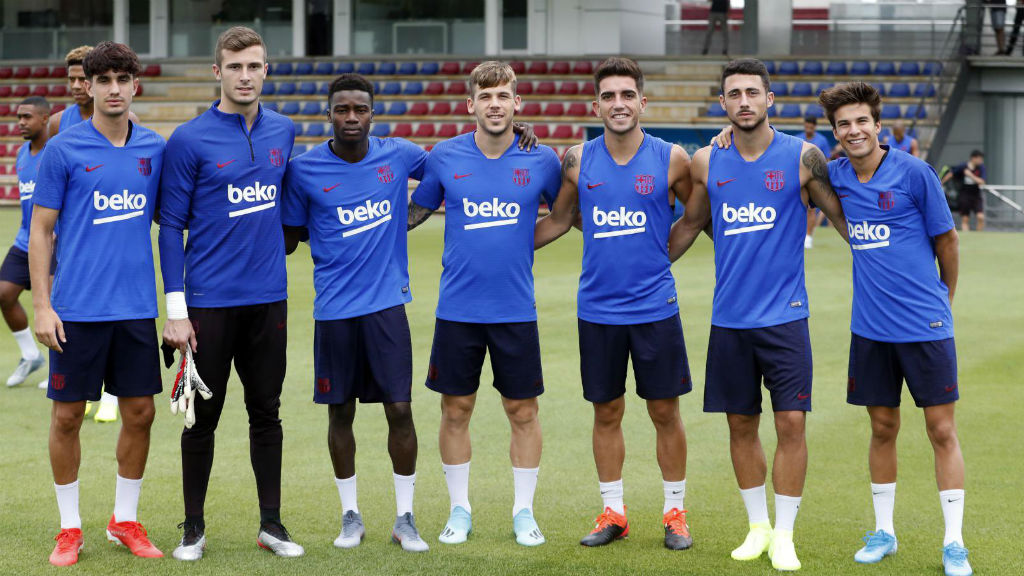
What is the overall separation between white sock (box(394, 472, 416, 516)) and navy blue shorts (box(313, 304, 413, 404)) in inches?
14.4

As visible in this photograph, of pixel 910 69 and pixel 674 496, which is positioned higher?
pixel 910 69

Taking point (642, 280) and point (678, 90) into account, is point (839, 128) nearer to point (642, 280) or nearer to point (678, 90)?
point (642, 280)

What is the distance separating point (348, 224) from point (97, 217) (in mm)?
1045

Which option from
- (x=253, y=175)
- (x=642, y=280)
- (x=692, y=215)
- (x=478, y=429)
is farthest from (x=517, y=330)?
(x=478, y=429)

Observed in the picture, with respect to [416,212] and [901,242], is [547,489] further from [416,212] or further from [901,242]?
[901,242]

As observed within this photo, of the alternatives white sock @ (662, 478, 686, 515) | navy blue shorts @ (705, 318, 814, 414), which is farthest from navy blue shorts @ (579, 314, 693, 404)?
white sock @ (662, 478, 686, 515)

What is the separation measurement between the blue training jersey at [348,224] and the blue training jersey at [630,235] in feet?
2.90

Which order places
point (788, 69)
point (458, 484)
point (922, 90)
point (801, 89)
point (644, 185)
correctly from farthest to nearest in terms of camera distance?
→ point (788, 69)
point (801, 89)
point (922, 90)
point (458, 484)
point (644, 185)

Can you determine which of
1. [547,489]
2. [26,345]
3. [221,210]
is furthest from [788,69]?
[221,210]

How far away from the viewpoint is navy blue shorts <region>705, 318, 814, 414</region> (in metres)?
5.09

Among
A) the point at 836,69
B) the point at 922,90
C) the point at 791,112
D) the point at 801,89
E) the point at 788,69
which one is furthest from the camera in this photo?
the point at 788,69

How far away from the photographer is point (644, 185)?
5289 millimetres

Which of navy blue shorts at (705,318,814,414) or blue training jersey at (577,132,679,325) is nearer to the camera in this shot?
navy blue shorts at (705,318,814,414)

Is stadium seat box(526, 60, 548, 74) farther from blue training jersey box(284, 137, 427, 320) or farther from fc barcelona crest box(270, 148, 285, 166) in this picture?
fc barcelona crest box(270, 148, 285, 166)
